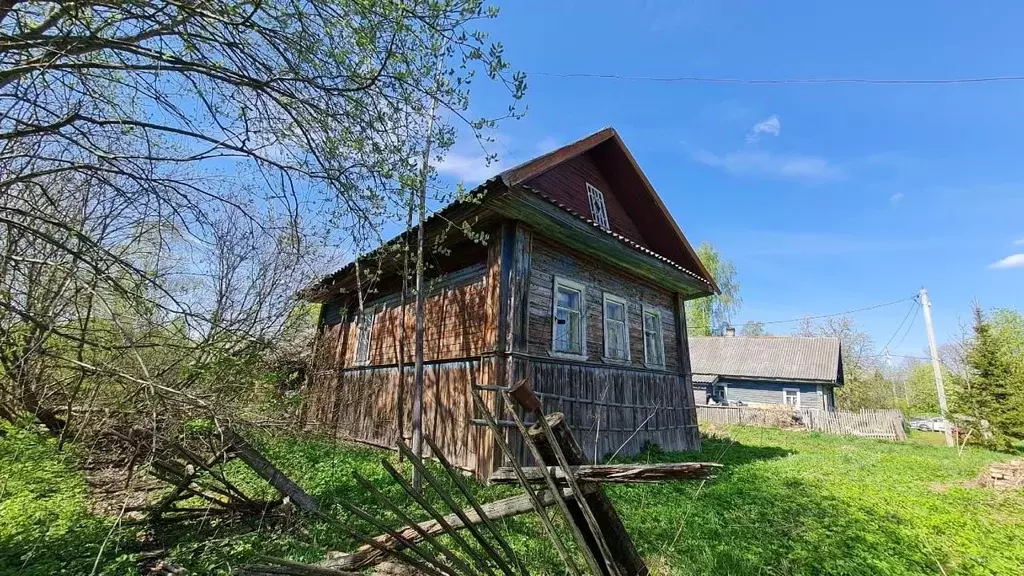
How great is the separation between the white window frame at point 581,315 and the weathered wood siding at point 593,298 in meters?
0.06

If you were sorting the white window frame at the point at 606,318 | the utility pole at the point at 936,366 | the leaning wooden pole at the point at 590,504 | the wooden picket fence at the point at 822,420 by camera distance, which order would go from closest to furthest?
the leaning wooden pole at the point at 590,504 < the white window frame at the point at 606,318 < the utility pole at the point at 936,366 < the wooden picket fence at the point at 822,420

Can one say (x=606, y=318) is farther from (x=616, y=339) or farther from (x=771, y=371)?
(x=771, y=371)

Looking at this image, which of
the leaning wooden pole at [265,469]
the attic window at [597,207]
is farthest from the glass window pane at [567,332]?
the leaning wooden pole at [265,469]

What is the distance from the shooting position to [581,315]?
8398 millimetres

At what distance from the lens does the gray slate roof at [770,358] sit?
1012 inches

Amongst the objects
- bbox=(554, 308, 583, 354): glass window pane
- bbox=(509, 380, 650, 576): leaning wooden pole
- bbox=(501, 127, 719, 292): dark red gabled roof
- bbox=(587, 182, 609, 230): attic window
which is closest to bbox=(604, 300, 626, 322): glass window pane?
bbox=(554, 308, 583, 354): glass window pane

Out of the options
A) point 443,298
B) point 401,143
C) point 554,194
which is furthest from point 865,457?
point 401,143

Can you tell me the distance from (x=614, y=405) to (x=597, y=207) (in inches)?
195

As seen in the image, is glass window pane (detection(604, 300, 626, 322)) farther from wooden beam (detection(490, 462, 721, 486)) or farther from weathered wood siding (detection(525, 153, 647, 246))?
wooden beam (detection(490, 462, 721, 486))

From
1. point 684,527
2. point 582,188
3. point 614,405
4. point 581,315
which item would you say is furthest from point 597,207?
point 684,527

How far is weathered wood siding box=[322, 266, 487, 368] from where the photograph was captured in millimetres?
7602

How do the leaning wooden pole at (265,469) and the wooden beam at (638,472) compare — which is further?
the leaning wooden pole at (265,469)

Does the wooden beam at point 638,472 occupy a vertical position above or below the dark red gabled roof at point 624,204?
below

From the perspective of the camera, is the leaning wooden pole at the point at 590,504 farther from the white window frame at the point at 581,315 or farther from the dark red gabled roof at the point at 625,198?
the dark red gabled roof at the point at 625,198
